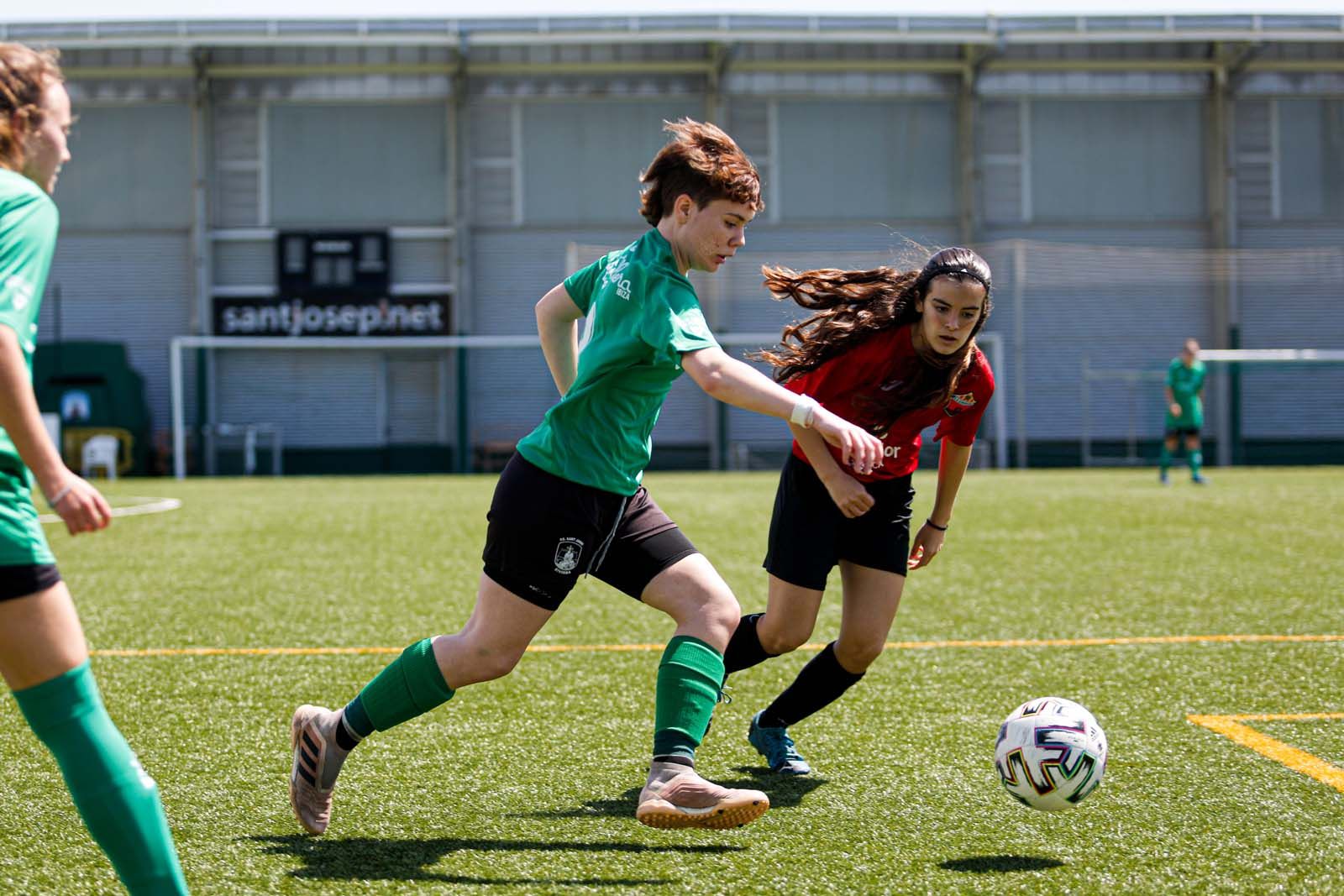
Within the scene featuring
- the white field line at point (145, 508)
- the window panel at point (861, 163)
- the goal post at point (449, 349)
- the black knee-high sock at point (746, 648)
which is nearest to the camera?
the black knee-high sock at point (746, 648)

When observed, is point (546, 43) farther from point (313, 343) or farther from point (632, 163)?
point (313, 343)

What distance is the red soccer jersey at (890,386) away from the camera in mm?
3994

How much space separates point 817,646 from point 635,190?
69.8ft

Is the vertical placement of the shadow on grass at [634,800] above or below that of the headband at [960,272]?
below

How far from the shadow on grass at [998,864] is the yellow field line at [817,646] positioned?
308 cm

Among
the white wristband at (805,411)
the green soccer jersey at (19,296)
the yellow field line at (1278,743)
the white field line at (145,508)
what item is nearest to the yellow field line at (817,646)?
the yellow field line at (1278,743)

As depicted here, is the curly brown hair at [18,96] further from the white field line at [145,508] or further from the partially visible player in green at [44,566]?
the white field line at [145,508]

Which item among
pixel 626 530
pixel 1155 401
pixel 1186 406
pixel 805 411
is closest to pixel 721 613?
pixel 626 530

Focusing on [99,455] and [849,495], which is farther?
[99,455]

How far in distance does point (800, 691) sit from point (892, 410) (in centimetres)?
89

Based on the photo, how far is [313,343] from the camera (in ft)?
83.2

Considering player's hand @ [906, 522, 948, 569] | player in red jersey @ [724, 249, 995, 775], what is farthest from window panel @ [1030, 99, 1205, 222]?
player in red jersey @ [724, 249, 995, 775]

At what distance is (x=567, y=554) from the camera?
3279mm

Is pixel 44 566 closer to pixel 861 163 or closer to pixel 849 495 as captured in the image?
pixel 849 495
